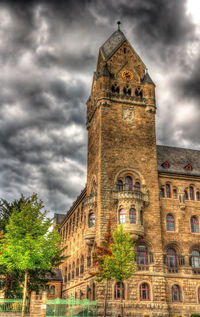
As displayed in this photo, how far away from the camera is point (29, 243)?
97.5 feet

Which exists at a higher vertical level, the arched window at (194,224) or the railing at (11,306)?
the arched window at (194,224)

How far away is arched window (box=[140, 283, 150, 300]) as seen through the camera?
36156 mm

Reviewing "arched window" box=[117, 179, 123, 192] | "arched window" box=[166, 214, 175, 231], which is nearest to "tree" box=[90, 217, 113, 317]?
"arched window" box=[117, 179, 123, 192]

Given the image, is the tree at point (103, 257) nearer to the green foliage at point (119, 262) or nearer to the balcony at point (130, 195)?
the green foliage at point (119, 262)

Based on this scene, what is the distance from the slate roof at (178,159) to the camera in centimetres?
4544

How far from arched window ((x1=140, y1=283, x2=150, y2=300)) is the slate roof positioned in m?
14.3

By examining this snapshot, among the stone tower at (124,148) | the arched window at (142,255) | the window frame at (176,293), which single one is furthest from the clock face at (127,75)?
the window frame at (176,293)

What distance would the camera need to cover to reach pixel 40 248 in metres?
30.3

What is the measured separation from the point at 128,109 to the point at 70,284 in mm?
27476

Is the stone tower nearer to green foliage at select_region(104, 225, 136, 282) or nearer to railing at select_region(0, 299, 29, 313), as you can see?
green foliage at select_region(104, 225, 136, 282)

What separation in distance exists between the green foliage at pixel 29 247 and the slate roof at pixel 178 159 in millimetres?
18529

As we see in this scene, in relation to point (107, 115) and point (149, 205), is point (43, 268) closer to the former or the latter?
point (149, 205)

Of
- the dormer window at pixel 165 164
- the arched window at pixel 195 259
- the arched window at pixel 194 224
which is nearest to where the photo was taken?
the arched window at pixel 195 259

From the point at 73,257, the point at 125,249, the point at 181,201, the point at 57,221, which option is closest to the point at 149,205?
the point at 181,201
